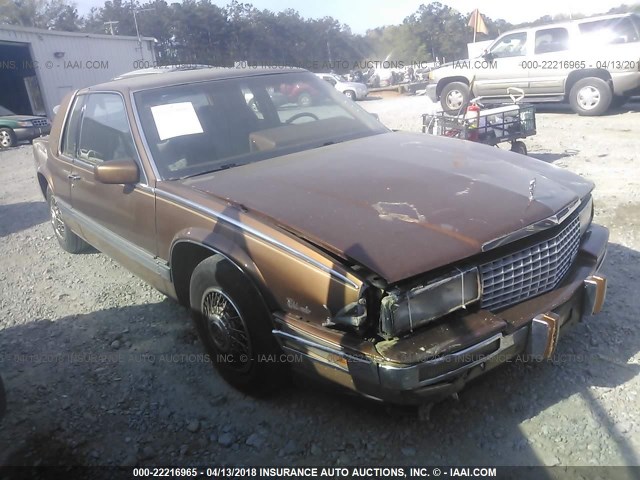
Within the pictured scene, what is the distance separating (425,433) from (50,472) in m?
1.78

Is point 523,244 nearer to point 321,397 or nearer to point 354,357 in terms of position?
point 354,357

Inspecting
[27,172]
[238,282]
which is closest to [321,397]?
[238,282]

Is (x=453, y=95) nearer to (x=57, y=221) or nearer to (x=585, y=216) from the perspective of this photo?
(x=57, y=221)

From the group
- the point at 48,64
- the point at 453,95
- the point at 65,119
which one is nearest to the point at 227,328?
the point at 65,119

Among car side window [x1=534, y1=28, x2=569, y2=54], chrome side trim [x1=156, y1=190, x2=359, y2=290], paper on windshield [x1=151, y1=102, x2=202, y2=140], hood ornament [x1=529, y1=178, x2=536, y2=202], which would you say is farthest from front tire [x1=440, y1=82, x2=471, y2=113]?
chrome side trim [x1=156, y1=190, x2=359, y2=290]

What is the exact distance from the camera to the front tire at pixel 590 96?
1080cm

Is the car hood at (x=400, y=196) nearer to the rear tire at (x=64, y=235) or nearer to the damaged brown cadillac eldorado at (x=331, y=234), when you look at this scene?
the damaged brown cadillac eldorado at (x=331, y=234)

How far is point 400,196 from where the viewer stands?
2.62m

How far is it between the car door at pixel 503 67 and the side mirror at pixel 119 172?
10022 mm

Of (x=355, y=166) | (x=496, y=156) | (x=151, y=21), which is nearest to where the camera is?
(x=355, y=166)

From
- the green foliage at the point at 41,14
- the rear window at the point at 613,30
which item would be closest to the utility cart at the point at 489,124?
the rear window at the point at 613,30

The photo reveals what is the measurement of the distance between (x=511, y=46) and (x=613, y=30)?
2029 millimetres

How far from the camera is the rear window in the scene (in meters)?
10.7

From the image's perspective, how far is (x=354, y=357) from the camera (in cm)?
215
